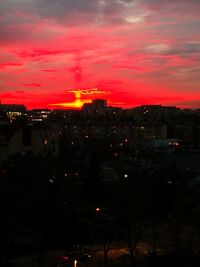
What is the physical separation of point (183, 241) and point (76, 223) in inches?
112

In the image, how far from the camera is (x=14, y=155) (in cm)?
2158

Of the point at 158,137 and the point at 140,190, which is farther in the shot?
the point at 158,137

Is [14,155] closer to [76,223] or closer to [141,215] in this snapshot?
[76,223]

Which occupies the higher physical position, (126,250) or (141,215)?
(141,215)

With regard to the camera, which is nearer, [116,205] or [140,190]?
[140,190]

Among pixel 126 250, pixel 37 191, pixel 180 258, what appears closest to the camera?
pixel 180 258

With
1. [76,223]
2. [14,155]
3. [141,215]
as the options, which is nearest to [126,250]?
[141,215]

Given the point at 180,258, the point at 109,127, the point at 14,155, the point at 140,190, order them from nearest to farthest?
the point at 180,258 → the point at 140,190 → the point at 14,155 → the point at 109,127

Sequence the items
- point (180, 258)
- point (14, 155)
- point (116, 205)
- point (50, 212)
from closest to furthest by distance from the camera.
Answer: point (180, 258)
point (50, 212)
point (116, 205)
point (14, 155)

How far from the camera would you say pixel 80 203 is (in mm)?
14617

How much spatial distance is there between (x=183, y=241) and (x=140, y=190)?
2622 mm

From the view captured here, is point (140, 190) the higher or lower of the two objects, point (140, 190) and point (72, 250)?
the higher

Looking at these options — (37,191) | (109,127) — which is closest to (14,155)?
(37,191)

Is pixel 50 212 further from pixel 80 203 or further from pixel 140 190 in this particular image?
pixel 80 203
